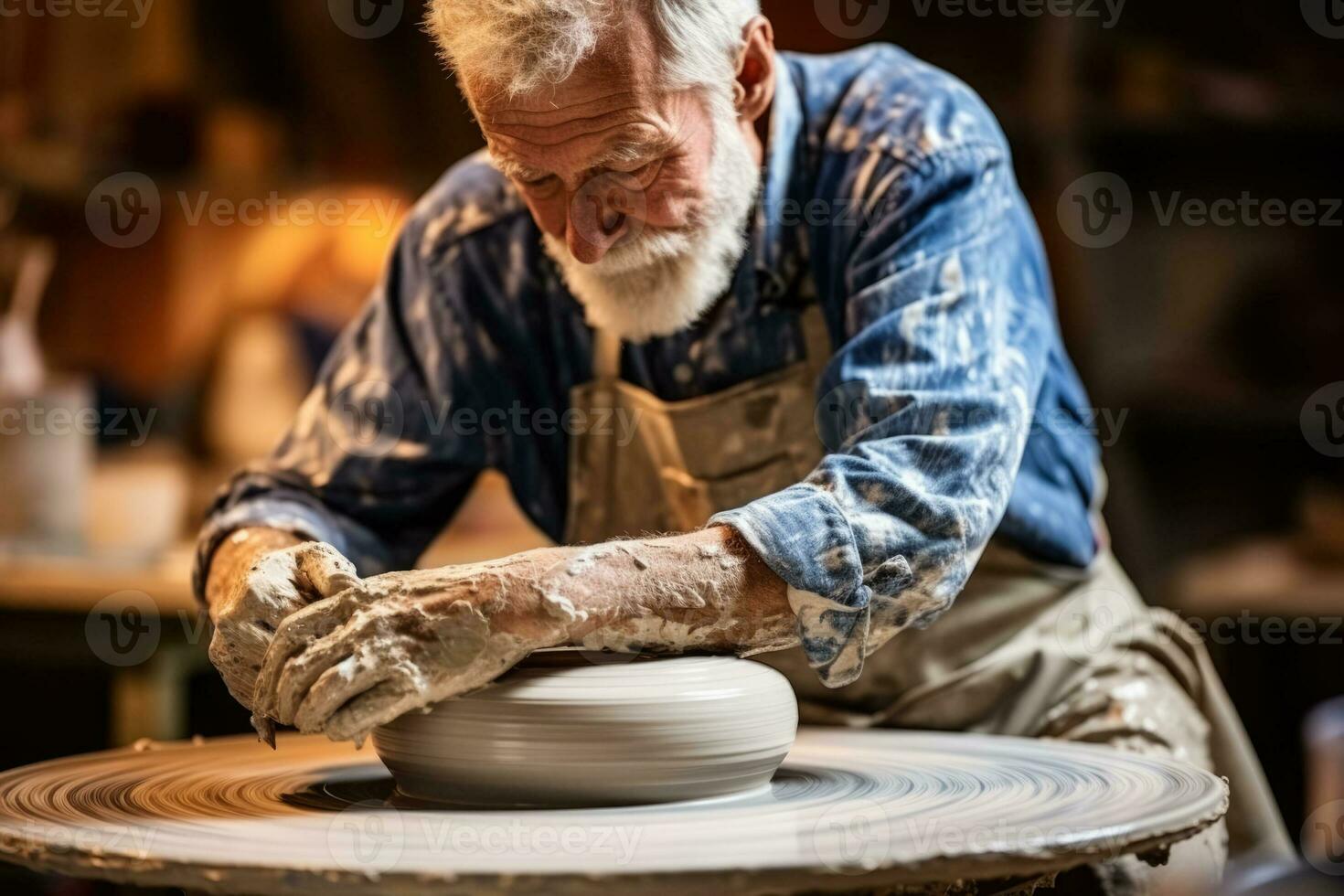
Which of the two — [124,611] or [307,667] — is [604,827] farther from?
[124,611]

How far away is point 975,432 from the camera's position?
6.00 ft

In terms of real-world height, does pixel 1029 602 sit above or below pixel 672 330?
below

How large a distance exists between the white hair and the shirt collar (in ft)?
0.73

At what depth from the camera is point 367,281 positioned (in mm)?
4938

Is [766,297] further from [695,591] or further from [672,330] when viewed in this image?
[695,591]

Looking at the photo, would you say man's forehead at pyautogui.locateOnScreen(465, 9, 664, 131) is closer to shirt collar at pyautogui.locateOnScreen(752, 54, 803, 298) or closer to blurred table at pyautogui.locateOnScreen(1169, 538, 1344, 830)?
shirt collar at pyautogui.locateOnScreen(752, 54, 803, 298)

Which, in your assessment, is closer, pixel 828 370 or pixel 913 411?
pixel 913 411

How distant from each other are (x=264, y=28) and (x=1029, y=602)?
3658 millimetres

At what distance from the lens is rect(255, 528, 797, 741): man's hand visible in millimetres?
1542

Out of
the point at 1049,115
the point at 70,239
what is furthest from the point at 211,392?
the point at 1049,115

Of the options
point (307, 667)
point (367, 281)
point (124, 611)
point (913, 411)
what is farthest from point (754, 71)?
point (367, 281)

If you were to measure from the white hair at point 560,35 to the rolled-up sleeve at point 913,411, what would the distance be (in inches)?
12.1

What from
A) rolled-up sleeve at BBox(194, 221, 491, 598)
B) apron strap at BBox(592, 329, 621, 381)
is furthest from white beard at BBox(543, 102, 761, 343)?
rolled-up sleeve at BBox(194, 221, 491, 598)

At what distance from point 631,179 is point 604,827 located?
0.83m
